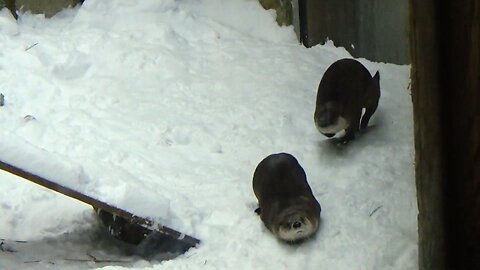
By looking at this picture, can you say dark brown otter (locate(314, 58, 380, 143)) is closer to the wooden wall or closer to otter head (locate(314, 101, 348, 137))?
otter head (locate(314, 101, 348, 137))

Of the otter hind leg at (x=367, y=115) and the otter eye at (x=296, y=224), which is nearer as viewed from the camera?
the otter eye at (x=296, y=224)

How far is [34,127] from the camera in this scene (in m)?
4.62

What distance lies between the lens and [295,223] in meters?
3.47

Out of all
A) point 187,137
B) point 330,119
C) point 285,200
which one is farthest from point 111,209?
point 330,119

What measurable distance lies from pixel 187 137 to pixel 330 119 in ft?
2.96

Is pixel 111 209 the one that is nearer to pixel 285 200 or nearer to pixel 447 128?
pixel 285 200

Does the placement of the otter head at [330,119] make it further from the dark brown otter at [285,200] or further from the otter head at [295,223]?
the otter head at [295,223]

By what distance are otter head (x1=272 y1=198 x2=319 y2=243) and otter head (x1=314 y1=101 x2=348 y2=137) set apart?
755mm

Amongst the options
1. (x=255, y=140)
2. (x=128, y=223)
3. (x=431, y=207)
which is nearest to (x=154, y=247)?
(x=128, y=223)

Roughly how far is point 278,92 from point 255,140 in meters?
0.66

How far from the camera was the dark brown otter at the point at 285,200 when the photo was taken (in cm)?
350

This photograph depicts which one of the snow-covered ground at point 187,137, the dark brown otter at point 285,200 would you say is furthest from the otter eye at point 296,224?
the snow-covered ground at point 187,137

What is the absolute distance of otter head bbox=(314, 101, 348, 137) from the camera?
419 cm

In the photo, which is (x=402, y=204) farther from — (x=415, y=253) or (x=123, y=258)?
(x=123, y=258)
